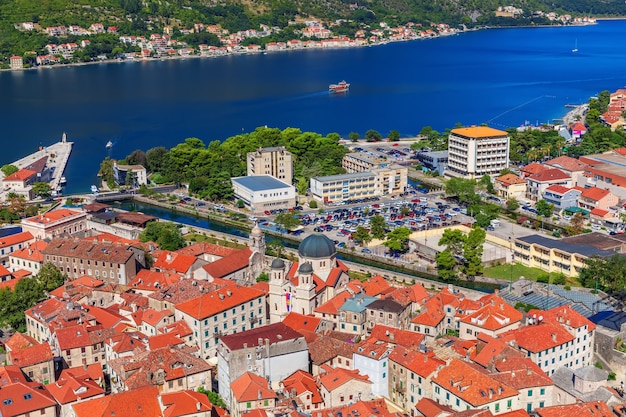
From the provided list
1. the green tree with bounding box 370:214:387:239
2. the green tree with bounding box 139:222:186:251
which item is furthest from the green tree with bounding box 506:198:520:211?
the green tree with bounding box 139:222:186:251

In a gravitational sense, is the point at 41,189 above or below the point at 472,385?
below

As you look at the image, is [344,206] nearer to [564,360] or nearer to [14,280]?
[14,280]

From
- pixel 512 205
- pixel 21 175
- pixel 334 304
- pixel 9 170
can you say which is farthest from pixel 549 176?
pixel 9 170

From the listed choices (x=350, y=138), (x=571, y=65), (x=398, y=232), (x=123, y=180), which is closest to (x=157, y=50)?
(x=571, y=65)

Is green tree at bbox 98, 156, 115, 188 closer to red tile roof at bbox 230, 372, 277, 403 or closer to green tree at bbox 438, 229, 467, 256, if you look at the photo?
green tree at bbox 438, 229, 467, 256

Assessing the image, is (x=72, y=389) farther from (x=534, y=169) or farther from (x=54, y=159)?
(x=54, y=159)

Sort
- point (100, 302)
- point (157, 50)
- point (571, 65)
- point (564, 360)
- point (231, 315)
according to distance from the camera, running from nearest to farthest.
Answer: point (564, 360) → point (231, 315) → point (100, 302) → point (571, 65) → point (157, 50)
